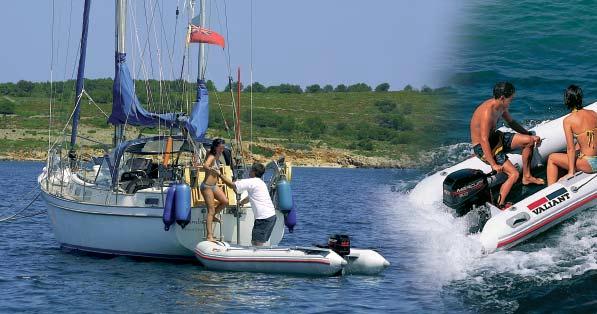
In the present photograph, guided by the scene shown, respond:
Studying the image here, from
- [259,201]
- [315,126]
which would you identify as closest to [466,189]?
[259,201]

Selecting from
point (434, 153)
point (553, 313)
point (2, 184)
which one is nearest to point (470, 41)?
point (434, 153)

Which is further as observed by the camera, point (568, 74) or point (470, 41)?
point (470, 41)

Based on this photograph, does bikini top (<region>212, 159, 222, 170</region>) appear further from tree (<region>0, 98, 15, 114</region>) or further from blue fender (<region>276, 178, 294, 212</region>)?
tree (<region>0, 98, 15, 114</region>)

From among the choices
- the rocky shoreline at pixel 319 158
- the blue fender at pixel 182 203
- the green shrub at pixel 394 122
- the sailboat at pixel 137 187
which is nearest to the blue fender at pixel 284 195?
the sailboat at pixel 137 187

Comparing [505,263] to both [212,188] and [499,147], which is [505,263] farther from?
[212,188]

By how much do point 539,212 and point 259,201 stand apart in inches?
201

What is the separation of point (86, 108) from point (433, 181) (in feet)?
343

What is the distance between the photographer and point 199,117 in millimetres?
21438

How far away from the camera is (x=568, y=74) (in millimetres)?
26859

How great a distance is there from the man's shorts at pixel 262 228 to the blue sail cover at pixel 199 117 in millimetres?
3076

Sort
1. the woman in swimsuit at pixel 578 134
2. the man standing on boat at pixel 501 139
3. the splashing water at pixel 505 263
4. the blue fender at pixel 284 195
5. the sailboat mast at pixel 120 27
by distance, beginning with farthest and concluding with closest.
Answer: the sailboat mast at pixel 120 27
the blue fender at pixel 284 195
the man standing on boat at pixel 501 139
the woman in swimsuit at pixel 578 134
the splashing water at pixel 505 263

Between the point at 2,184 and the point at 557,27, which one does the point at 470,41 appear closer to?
the point at 557,27

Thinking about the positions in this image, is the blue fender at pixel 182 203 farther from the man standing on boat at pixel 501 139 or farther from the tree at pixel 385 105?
the tree at pixel 385 105

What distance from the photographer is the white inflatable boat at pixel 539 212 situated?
14633 millimetres
